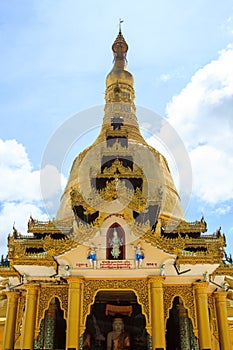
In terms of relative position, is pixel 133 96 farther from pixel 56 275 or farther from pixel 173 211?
pixel 56 275

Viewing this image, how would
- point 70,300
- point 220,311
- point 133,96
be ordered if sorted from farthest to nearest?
point 133,96, point 220,311, point 70,300

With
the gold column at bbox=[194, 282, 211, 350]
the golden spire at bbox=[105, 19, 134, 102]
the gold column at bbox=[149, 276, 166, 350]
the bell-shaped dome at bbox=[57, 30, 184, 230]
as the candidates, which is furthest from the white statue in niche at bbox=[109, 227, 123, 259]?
the golden spire at bbox=[105, 19, 134, 102]

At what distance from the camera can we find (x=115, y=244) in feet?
48.9

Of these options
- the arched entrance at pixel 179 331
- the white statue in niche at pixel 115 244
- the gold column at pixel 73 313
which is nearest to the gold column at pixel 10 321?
the gold column at pixel 73 313

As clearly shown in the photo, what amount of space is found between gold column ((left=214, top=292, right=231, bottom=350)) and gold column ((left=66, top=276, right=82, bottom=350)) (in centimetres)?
604

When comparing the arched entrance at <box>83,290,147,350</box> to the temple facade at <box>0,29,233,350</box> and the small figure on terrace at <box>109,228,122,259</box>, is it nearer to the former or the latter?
the temple facade at <box>0,29,233,350</box>

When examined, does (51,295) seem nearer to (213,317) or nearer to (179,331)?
(179,331)

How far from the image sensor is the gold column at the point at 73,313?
44.0 feet

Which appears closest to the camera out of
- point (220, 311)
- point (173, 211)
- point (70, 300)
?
point (70, 300)

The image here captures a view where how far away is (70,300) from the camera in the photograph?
14070mm

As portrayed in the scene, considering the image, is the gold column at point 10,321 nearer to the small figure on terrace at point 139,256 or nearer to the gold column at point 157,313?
the small figure on terrace at point 139,256

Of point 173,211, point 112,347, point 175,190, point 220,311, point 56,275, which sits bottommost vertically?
point 112,347

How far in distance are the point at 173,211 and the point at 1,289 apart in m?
12.1

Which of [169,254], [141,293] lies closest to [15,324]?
[141,293]
